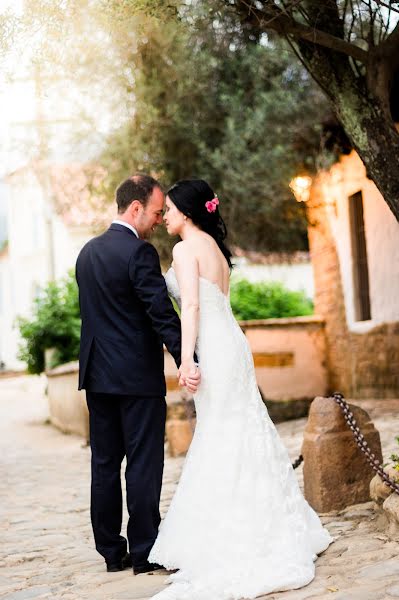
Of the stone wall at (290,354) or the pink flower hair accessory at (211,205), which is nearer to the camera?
the pink flower hair accessory at (211,205)

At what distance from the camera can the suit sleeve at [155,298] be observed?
13.9 feet

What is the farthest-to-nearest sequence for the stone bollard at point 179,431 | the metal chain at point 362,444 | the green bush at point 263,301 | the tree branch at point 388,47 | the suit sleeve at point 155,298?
→ 1. the green bush at point 263,301
2. the stone bollard at point 179,431
3. the tree branch at point 388,47
4. the metal chain at point 362,444
5. the suit sleeve at point 155,298

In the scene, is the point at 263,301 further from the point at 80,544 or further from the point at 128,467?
the point at 128,467

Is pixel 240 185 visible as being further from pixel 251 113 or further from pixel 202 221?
pixel 202 221

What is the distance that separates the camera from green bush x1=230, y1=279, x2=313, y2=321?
17.0 m

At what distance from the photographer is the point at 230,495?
4227mm

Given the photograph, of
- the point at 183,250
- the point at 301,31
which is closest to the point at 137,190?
the point at 183,250

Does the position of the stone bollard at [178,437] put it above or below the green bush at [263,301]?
below

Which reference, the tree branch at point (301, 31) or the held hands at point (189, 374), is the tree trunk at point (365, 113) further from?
the held hands at point (189, 374)

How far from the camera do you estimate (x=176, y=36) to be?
455 inches

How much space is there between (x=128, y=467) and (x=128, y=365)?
1.70 feet

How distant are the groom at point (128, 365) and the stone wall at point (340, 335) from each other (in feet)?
23.4

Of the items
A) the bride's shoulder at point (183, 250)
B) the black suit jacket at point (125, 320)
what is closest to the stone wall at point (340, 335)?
the bride's shoulder at point (183, 250)

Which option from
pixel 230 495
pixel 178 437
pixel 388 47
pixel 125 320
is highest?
pixel 388 47
